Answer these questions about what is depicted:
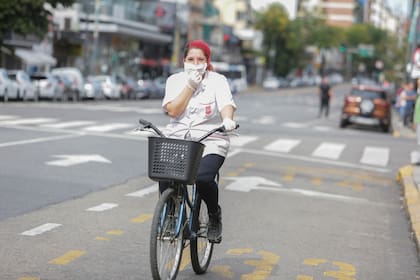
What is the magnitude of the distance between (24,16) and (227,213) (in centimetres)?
3484

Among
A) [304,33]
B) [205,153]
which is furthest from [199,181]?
[304,33]

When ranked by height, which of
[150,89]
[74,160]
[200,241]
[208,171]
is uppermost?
[208,171]

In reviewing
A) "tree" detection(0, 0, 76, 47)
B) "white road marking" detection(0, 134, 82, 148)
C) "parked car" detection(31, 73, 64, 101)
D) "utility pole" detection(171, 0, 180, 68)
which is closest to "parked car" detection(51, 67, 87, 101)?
"parked car" detection(31, 73, 64, 101)

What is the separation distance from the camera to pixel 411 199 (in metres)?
13.2

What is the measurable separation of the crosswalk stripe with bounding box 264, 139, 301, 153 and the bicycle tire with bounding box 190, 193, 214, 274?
14543 mm

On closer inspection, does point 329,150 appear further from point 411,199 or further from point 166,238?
point 166,238

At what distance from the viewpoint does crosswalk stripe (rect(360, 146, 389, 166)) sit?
21578 mm

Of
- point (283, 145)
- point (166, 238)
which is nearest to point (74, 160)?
point (283, 145)

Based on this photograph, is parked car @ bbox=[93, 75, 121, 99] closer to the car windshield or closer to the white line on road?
the car windshield

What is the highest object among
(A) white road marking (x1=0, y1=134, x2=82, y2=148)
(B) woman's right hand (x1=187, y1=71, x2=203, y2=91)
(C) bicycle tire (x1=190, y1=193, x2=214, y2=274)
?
(B) woman's right hand (x1=187, y1=71, x2=203, y2=91)

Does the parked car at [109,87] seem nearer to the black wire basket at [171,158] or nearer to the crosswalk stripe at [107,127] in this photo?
the crosswalk stripe at [107,127]

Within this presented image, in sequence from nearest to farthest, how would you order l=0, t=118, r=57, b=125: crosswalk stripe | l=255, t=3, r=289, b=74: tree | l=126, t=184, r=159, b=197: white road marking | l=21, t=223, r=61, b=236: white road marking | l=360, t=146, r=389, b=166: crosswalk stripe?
l=21, t=223, r=61, b=236: white road marking
l=126, t=184, r=159, b=197: white road marking
l=360, t=146, r=389, b=166: crosswalk stripe
l=0, t=118, r=57, b=125: crosswalk stripe
l=255, t=3, r=289, b=74: tree

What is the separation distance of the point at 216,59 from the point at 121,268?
10310 cm

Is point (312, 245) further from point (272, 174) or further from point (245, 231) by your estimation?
point (272, 174)
